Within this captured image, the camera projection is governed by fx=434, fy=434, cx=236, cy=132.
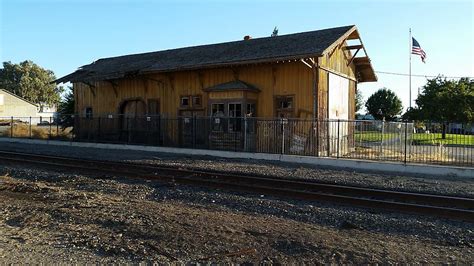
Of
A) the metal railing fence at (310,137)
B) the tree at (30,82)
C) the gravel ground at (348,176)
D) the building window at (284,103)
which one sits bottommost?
the gravel ground at (348,176)

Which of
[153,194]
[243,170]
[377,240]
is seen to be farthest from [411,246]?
[243,170]

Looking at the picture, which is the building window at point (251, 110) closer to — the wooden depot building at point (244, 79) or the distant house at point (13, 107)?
the wooden depot building at point (244, 79)

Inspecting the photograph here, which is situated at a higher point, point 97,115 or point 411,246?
point 97,115

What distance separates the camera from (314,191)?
36.1 ft

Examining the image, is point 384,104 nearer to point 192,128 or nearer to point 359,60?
point 359,60

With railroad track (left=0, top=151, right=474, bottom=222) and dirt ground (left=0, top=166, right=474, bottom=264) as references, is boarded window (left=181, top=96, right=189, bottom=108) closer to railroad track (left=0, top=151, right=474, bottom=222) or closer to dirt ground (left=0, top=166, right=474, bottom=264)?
railroad track (left=0, top=151, right=474, bottom=222)

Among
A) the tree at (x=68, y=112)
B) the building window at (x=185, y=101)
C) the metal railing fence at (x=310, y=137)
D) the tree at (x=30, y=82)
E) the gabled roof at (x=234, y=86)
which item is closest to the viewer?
the metal railing fence at (x=310, y=137)

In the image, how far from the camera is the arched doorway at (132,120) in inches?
1013

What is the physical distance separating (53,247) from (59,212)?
7.12 ft

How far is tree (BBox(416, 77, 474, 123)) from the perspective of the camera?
47.6 m

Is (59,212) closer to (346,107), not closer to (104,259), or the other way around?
(104,259)

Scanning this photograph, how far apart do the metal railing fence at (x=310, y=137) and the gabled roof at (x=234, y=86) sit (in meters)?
1.60

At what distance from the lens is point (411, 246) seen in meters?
6.15

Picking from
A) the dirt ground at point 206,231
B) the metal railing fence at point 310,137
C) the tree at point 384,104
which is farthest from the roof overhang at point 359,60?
the tree at point 384,104
